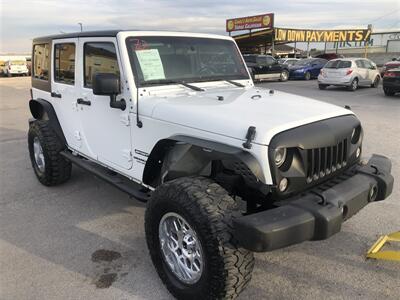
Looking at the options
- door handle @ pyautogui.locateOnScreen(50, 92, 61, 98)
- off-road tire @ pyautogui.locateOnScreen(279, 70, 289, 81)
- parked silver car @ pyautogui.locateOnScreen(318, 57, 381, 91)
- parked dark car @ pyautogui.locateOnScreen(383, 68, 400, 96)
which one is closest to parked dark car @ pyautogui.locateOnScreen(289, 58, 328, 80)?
off-road tire @ pyautogui.locateOnScreen(279, 70, 289, 81)

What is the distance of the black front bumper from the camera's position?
2373 millimetres

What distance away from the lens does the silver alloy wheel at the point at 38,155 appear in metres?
5.37

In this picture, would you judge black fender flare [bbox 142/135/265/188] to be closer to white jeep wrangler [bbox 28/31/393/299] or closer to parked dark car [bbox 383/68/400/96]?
white jeep wrangler [bbox 28/31/393/299]

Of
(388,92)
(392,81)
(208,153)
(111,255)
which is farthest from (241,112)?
Answer: (388,92)

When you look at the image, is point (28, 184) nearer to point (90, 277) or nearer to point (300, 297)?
point (90, 277)

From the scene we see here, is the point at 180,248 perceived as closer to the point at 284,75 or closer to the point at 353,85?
the point at 353,85

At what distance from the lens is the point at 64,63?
4785 millimetres

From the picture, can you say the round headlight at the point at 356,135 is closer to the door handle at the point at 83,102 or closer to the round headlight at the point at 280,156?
the round headlight at the point at 280,156

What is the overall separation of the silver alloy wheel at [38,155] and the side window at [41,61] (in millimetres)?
893

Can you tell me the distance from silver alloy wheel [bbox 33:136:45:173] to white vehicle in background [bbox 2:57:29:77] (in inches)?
1324

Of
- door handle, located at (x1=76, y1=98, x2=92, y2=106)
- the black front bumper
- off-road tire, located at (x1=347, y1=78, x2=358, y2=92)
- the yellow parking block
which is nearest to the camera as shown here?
the black front bumper

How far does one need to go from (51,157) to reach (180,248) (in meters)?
2.75

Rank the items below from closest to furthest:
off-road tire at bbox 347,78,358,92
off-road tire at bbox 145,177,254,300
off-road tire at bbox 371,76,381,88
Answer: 1. off-road tire at bbox 145,177,254,300
2. off-road tire at bbox 347,78,358,92
3. off-road tire at bbox 371,76,381,88

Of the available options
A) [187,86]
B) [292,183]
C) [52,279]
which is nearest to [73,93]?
[187,86]
